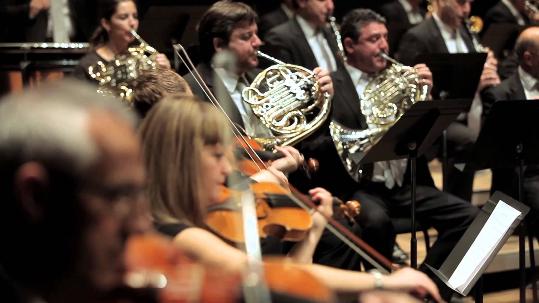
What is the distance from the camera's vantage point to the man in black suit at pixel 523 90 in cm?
466

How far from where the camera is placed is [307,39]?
5203 mm

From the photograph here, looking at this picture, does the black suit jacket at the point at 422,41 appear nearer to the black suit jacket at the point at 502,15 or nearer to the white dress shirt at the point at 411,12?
the white dress shirt at the point at 411,12

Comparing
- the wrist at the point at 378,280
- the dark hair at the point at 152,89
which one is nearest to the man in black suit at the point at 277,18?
the dark hair at the point at 152,89

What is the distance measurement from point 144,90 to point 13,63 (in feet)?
11.3

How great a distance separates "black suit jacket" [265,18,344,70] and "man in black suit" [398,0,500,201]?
0.58m

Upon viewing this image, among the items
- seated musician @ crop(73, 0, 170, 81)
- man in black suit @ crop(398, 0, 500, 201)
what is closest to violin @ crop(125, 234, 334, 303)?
seated musician @ crop(73, 0, 170, 81)

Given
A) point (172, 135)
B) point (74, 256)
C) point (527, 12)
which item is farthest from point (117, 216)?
point (527, 12)

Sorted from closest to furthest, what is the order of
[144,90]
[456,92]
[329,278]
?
[329,278]
[144,90]
[456,92]

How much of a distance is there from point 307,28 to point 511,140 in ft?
5.82

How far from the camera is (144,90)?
2.62 m

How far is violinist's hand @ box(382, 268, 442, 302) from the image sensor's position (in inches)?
76.9

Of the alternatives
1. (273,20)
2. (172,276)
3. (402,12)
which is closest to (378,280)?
(172,276)

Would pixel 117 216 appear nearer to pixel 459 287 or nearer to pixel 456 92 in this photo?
pixel 459 287

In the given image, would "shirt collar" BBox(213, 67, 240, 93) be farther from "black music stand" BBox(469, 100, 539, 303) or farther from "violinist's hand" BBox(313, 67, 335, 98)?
"black music stand" BBox(469, 100, 539, 303)
